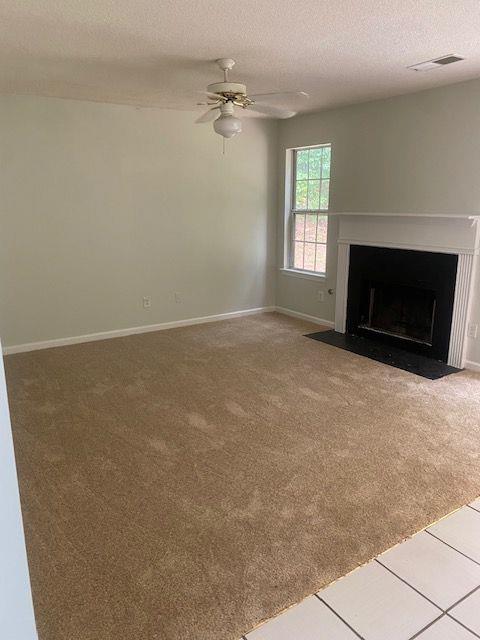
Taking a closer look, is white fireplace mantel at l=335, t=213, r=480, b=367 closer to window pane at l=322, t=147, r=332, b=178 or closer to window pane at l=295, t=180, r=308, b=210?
window pane at l=322, t=147, r=332, b=178

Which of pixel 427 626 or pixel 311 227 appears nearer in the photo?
pixel 427 626

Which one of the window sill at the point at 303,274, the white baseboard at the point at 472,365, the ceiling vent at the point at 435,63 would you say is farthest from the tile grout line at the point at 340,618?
the window sill at the point at 303,274

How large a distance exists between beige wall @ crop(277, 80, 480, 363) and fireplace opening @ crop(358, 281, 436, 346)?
1.56 ft

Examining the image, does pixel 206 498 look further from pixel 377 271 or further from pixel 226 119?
pixel 377 271

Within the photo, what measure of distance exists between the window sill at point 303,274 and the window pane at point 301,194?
2.62 feet

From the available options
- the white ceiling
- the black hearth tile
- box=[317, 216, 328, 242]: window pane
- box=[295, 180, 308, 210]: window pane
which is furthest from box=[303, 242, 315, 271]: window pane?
the white ceiling

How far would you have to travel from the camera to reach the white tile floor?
1.59 m

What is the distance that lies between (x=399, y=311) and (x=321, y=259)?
126 cm

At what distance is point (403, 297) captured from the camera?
4.62 meters

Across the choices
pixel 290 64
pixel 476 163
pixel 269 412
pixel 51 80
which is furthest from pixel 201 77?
pixel 269 412

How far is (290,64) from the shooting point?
320 centimetres

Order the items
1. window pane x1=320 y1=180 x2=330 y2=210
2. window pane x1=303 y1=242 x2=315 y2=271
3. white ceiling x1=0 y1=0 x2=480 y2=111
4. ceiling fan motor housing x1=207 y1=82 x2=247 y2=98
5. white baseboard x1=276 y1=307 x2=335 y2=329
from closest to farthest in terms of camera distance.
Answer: white ceiling x1=0 y1=0 x2=480 y2=111, ceiling fan motor housing x1=207 y1=82 x2=247 y2=98, window pane x1=320 y1=180 x2=330 y2=210, white baseboard x1=276 y1=307 x2=335 y2=329, window pane x1=303 y1=242 x2=315 y2=271

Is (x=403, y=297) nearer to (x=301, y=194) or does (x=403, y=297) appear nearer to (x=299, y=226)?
(x=299, y=226)

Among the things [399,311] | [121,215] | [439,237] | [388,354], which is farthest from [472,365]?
[121,215]
